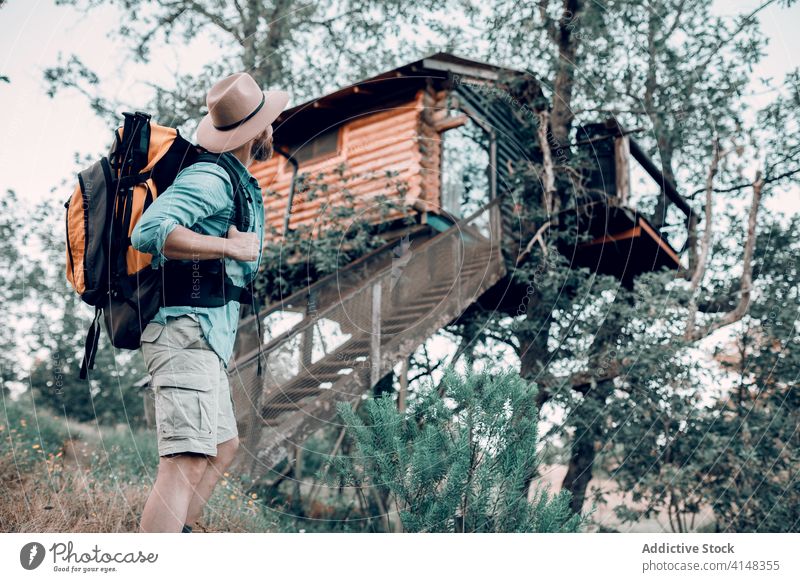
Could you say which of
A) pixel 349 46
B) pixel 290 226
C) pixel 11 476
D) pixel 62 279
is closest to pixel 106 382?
pixel 62 279

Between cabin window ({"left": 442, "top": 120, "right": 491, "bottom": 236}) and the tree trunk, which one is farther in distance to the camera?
cabin window ({"left": 442, "top": 120, "right": 491, "bottom": 236})

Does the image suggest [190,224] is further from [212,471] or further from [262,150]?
[212,471]

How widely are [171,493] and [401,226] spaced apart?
693 cm

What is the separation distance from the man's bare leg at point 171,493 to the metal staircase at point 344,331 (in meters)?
3.45

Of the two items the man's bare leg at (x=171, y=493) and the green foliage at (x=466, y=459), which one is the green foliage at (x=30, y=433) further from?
the man's bare leg at (x=171, y=493)

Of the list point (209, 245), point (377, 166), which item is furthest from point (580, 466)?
point (209, 245)

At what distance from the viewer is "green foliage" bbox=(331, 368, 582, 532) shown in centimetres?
382

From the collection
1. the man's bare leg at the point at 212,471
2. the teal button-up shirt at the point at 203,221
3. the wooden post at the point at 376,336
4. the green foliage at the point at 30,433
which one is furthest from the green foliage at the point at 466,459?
the green foliage at the point at 30,433

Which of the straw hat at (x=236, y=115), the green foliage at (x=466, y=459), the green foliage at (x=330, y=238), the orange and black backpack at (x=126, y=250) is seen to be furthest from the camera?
the green foliage at (x=330, y=238)

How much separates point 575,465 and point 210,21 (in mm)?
8535

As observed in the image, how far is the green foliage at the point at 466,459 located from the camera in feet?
12.5

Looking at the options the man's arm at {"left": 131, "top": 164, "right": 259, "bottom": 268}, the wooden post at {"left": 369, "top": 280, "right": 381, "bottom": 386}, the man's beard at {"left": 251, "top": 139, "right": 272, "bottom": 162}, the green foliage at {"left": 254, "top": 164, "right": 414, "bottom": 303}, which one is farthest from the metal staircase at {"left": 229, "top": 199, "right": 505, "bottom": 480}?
the man's arm at {"left": 131, "top": 164, "right": 259, "bottom": 268}

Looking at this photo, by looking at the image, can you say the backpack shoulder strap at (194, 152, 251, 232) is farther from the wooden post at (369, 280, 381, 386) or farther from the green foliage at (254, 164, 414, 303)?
the green foliage at (254, 164, 414, 303)

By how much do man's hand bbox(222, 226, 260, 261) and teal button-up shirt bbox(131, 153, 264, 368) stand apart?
3.1 inches
